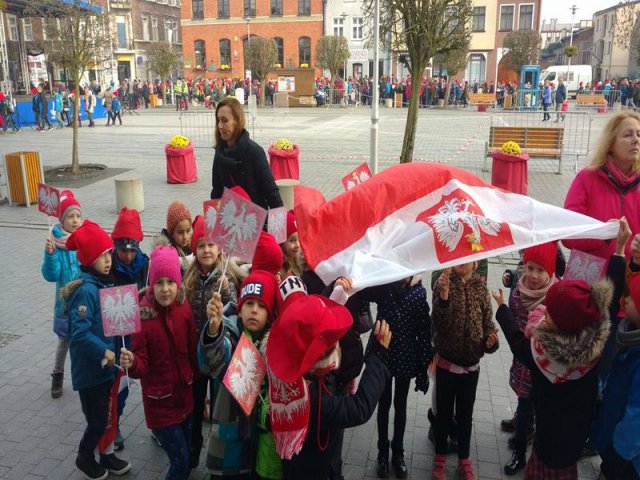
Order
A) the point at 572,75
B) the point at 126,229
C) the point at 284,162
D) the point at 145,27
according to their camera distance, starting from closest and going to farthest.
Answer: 1. the point at 126,229
2. the point at 284,162
3. the point at 572,75
4. the point at 145,27

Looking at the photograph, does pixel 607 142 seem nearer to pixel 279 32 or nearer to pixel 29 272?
pixel 29 272

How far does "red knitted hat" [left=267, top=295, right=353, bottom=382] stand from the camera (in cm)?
252

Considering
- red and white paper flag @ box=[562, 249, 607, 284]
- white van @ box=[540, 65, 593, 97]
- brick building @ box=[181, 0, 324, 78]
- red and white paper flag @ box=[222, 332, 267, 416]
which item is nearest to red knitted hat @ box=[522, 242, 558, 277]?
red and white paper flag @ box=[562, 249, 607, 284]

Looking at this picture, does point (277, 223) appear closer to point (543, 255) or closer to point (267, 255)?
point (267, 255)

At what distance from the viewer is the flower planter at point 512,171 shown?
11883 mm

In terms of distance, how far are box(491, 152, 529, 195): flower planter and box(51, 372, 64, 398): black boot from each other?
9210 millimetres

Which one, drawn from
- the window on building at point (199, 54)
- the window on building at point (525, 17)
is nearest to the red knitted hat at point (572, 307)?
the window on building at point (525, 17)

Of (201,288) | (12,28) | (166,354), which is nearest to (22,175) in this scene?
(201,288)

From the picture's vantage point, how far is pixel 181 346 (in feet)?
11.8

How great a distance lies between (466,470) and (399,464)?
0.43 metres

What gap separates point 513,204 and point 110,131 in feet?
80.9

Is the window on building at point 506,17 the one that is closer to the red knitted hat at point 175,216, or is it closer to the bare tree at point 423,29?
the bare tree at point 423,29

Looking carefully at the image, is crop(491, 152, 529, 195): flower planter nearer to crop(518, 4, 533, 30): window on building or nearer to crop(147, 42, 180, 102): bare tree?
crop(147, 42, 180, 102): bare tree

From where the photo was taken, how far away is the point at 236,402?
10.2 feet
